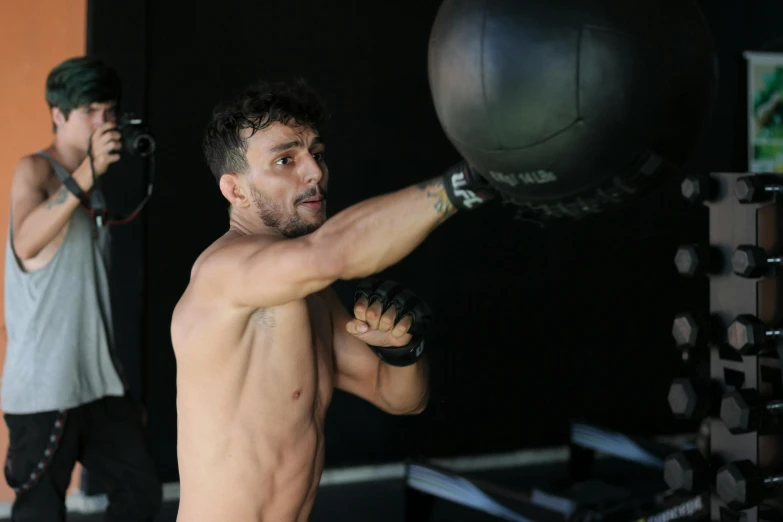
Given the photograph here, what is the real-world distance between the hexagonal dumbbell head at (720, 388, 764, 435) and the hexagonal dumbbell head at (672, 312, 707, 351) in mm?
153

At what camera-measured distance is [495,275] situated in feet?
14.0

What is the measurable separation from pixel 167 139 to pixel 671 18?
9.35ft

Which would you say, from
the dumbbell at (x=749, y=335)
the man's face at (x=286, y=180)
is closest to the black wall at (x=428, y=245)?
the dumbbell at (x=749, y=335)

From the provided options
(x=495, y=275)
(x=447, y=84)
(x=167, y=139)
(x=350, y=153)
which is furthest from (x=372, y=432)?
(x=447, y=84)

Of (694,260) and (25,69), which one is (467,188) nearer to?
(694,260)

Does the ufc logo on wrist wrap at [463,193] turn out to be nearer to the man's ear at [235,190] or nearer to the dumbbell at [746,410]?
the man's ear at [235,190]

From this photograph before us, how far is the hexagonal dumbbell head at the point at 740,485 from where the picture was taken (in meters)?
2.13

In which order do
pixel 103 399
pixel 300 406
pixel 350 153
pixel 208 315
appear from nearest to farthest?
pixel 208 315 → pixel 300 406 → pixel 103 399 → pixel 350 153

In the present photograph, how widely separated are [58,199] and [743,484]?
2.00 metres

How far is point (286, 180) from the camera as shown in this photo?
4.98 feet

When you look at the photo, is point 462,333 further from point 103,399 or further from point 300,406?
point 300,406

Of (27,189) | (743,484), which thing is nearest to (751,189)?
(743,484)

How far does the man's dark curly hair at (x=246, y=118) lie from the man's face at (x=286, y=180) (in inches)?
0.8

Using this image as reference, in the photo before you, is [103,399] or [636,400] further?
[636,400]
